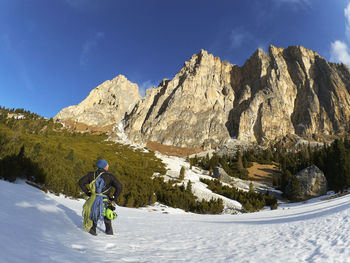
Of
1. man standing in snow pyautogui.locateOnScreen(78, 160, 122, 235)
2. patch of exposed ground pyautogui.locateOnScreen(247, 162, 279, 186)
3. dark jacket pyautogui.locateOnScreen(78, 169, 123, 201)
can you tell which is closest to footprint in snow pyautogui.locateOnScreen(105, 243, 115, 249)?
man standing in snow pyautogui.locateOnScreen(78, 160, 122, 235)

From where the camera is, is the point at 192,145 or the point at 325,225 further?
the point at 192,145

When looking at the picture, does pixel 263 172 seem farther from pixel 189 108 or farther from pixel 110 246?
pixel 189 108

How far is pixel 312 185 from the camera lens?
30594 millimetres

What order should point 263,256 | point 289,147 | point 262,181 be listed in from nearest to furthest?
point 263,256 → point 262,181 → point 289,147

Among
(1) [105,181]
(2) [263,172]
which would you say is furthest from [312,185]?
(1) [105,181]

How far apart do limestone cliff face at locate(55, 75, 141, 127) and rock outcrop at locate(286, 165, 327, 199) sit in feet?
325

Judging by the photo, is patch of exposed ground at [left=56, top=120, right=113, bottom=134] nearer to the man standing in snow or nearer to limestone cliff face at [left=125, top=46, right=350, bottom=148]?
limestone cliff face at [left=125, top=46, right=350, bottom=148]

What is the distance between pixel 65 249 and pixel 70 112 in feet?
388

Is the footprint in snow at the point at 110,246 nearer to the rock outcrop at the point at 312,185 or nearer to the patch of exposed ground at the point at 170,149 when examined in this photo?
the rock outcrop at the point at 312,185

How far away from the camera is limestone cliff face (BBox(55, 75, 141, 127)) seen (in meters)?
106

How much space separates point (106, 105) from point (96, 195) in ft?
402

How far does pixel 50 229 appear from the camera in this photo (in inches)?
138

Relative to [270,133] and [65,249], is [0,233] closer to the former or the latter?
[65,249]

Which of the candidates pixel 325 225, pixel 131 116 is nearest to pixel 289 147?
pixel 131 116
